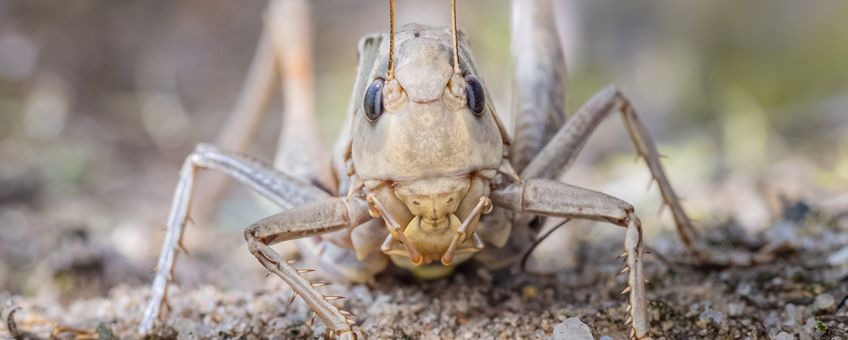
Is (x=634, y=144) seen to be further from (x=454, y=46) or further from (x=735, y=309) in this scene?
(x=454, y=46)

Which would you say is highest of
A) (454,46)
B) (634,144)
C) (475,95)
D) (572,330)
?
(634,144)

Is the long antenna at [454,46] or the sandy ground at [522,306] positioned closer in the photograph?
the long antenna at [454,46]

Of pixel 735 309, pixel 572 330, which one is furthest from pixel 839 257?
pixel 572 330

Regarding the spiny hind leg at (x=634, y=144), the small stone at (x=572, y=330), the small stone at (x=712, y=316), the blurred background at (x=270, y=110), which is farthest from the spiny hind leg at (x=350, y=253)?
the small stone at (x=712, y=316)

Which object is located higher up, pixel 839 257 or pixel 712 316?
pixel 839 257

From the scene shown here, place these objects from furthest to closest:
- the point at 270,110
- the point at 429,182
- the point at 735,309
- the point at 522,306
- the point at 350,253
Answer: the point at 270,110 → the point at 350,253 → the point at 522,306 → the point at 735,309 → the point at 429,182

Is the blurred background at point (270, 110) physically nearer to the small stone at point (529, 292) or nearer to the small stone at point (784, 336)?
the small stone at point (529, 292)

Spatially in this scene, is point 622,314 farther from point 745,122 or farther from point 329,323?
point 745,122
